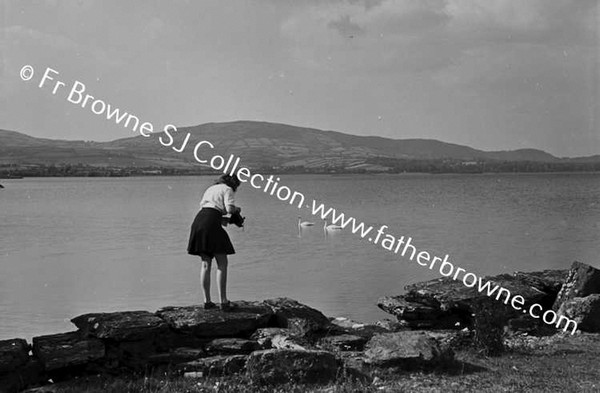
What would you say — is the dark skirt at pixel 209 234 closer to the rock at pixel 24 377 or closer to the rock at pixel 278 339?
the rock at pixel 278 339

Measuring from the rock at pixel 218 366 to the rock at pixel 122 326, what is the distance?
2.25ft

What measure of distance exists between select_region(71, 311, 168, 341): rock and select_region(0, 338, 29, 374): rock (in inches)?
32.5

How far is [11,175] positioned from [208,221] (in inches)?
6116

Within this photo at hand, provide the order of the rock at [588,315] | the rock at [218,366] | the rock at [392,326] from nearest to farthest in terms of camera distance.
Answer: the rock at [218,366] → the rock at [588,315] → the rock at [392,326]

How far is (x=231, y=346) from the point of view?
9.27 meters

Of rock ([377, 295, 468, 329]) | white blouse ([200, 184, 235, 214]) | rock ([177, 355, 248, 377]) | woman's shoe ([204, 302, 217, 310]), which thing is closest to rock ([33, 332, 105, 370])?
rock ([177, 355, 248, 377])

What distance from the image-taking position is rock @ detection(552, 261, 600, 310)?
42.5 feet

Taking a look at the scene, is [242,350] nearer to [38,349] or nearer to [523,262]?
[38,349]

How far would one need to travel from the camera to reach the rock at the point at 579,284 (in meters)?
13.0

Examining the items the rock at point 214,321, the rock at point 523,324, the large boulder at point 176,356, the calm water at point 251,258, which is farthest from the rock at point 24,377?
the rock at point 523,324

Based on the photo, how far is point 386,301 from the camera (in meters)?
12.9

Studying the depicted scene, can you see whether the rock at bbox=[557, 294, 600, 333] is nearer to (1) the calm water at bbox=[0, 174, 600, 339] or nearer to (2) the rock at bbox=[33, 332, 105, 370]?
(1) the calm water at bbox=[0, 174, 600, 339]

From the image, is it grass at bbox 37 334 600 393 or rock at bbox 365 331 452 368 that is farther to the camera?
rock at bbox 365 331 452 368

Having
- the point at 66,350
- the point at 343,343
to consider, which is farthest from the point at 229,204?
the point at 66,350
